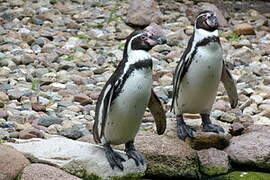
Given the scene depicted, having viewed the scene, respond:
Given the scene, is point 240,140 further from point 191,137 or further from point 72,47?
point 72,47

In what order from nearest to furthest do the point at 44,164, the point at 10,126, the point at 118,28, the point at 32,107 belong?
the point at 44,164, the point at 10,126, the point at 32,107, the point at 118,28

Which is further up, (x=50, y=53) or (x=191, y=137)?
(x=191, y=137)

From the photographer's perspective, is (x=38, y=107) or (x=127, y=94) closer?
(x=127, y=94)

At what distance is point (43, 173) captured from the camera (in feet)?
11.0

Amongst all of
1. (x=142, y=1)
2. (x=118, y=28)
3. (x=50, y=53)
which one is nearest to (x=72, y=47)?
(x=50, y=53)

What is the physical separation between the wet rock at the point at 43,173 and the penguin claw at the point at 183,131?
38.8 inches

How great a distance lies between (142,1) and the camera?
327 inches

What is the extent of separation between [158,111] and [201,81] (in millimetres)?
384

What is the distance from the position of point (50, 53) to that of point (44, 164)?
11.9 feet

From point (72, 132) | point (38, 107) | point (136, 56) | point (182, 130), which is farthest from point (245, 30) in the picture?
point (136, 56)

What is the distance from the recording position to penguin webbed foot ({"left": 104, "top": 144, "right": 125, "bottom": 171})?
11.4 ft

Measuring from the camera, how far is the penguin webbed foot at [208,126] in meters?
4.19

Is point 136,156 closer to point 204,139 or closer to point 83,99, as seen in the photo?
point 204,139

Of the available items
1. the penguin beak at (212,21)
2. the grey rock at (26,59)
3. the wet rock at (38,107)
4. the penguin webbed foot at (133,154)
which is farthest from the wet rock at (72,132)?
the grey rock at (26,59)
